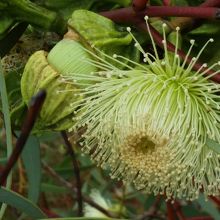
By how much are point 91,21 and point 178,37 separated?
118 millimetres

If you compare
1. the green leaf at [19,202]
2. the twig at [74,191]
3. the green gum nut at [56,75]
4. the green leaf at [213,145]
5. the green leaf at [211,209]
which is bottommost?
the twig at [74,191]

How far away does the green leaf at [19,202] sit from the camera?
86 cm

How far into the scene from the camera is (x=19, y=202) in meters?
0.87

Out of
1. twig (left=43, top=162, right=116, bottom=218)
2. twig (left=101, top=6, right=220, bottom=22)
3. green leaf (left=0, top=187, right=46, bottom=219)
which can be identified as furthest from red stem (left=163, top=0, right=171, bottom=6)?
twig (left=43, top=162, right=116, bottom=218)

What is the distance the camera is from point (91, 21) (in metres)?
0.88

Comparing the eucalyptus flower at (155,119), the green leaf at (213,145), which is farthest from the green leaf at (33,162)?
the green leaf at (213,145)

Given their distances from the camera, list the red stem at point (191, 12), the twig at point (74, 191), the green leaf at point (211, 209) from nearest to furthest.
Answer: the red stem at point (191, 12) → the green leaf at point (211, 209) → the twig at point (74, 191)

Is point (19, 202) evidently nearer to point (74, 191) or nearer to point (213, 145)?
point (213, 145)

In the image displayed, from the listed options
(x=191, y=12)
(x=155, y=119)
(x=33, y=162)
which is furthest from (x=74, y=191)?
(x=191, y=12)

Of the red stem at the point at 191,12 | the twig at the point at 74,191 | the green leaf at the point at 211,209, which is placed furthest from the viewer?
the twig at the point at 74,191

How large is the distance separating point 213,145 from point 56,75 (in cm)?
23

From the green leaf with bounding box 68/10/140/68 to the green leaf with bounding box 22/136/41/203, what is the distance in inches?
14.8

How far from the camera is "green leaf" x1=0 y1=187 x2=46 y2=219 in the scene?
0.86 m

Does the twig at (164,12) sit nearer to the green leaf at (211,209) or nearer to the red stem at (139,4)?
the red stem at (139,4)
